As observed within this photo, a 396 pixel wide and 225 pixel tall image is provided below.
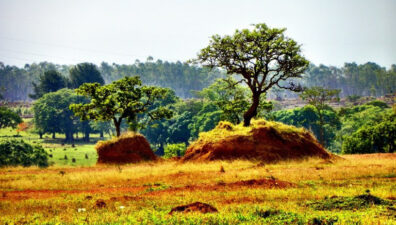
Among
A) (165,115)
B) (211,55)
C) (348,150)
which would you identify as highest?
(211,55)

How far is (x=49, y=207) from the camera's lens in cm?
1399

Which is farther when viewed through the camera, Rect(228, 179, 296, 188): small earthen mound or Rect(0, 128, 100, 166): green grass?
Rect(0, 128, 100, 166): green grass

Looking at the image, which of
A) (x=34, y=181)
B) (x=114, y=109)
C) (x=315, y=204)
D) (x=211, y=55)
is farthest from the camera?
(x=114, y=109)

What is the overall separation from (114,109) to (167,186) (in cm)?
2456

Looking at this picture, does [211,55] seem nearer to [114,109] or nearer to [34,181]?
[114,109]

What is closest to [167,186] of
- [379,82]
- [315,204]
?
[315,204]

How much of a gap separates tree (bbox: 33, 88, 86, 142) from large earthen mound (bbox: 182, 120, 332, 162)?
8906cm

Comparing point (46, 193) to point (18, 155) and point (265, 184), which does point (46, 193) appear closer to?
point (265, 184)

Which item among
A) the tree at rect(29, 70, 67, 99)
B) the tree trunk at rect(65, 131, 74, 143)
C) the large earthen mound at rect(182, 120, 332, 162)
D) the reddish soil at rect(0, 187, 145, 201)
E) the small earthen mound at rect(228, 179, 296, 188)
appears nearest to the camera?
the reddish soil at rect(0, 187, 145, 201)

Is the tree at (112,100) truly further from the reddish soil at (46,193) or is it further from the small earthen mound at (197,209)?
the small earthen mound at (197,209)

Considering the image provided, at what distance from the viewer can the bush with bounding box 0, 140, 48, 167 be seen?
57094 millimetres

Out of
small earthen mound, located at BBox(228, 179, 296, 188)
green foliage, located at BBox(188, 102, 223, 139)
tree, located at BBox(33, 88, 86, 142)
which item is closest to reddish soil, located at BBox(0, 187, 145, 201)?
small earthen mound, located at BBox(228, 179, 296, 188)

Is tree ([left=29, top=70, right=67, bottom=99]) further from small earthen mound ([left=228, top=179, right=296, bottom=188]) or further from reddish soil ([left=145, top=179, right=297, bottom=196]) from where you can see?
small earthen mound ([left=228, top=179, right=296, bottom=188])

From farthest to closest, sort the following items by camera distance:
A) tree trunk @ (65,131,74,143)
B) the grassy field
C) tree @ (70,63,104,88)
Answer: tree @ (70,63,104,88)
tree trunk @ (65,131,74,143)
the grassy field
